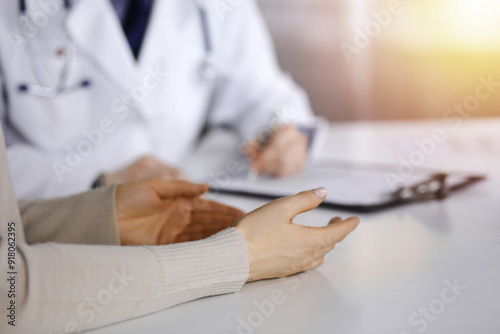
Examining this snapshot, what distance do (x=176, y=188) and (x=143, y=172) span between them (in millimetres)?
301

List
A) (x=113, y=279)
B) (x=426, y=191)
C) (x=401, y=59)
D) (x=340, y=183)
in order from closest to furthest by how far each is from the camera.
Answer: (x=113, y=279)
(x=426, y=191)
(x=340, y=183)
(x=401, y=59)

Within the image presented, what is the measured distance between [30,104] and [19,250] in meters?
0.77

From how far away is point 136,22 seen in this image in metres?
1.37

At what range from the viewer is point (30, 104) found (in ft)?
3.93

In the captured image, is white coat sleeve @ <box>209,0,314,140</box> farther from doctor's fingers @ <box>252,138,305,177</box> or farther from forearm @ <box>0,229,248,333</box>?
forearm @ <box>0,229,248,333</box>

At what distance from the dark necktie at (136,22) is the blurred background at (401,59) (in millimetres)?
1427

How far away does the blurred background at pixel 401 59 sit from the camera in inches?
109

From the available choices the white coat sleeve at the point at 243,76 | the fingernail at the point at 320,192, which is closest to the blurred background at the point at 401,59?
the white coat sleeve at the point at 243,76

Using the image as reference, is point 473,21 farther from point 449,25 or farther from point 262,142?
point 262,142

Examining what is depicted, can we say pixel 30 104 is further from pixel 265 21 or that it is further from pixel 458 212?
pixel 265 21

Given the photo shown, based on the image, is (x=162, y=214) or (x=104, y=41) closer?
(x=162, y=214)

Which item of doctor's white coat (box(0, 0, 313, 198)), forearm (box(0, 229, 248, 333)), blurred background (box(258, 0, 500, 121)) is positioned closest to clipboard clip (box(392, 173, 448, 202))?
forearm (box(0, 229, 248, 333))

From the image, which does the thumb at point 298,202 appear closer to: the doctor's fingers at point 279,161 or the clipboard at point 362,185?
the clipboard at point 362,185

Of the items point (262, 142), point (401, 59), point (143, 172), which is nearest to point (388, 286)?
point (143, 172)
